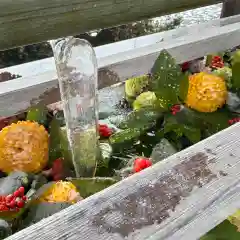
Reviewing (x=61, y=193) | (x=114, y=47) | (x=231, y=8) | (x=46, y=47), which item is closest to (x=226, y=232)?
(x=61, y=193)

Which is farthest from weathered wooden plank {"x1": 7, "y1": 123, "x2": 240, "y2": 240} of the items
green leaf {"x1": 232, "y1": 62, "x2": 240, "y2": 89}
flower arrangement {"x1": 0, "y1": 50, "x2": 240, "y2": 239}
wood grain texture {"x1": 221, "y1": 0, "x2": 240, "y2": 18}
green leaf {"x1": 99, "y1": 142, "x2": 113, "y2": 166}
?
wood grain texture {"x1": 221, "y1": 0, "x2": 240, "y2": 18}

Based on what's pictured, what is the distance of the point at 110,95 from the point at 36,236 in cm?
65

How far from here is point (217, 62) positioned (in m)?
0.97

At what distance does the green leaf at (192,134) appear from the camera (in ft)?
2.39

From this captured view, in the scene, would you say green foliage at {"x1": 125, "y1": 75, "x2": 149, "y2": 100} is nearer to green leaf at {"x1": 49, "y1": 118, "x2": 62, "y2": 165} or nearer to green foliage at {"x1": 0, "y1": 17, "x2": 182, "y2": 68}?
green leaf at {"x1": 49, "y1": 118, "x2": 62, "y2": 165}

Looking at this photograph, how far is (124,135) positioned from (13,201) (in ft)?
0.87

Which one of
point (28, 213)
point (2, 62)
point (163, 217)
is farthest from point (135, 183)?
point (2, 62)

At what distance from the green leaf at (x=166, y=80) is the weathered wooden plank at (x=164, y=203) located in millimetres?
356

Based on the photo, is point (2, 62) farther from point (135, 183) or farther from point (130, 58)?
point (135, 183)

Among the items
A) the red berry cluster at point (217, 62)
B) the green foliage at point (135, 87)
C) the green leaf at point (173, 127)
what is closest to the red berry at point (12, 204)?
the green leaf at point (173, 127)

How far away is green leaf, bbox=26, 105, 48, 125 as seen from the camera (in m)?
0.71

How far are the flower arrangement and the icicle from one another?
50 mm

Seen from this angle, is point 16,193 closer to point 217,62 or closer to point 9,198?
point 9,198

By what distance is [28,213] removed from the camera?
1.70 ft
